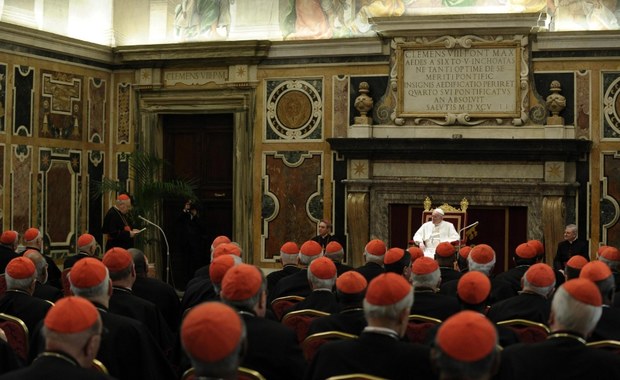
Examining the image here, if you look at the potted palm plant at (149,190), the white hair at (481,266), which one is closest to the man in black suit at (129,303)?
the white hair at (481,266)

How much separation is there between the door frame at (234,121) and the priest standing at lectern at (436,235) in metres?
3.86

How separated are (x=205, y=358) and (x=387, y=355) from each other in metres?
1.22

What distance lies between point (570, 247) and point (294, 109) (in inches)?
218

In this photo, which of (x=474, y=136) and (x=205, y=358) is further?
(x=474, y=136)

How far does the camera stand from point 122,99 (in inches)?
680

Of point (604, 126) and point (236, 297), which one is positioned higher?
point (604, 126)

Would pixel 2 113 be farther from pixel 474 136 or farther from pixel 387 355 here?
pixel 387 355

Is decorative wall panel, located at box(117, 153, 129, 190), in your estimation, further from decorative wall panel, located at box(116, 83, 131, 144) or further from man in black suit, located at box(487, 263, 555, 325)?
man in black suit, located at box(487, 263, 555, 325)

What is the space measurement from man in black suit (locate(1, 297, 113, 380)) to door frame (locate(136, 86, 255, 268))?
1252 centimetres

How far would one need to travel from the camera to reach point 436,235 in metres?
13.7

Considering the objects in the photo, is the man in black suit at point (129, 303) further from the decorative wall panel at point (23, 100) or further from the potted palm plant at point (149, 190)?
the decorative wall panel at point (23, 100)

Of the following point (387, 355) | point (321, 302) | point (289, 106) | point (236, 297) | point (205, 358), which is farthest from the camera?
point (289, 106)

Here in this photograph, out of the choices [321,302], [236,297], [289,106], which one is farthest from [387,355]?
[289,106]

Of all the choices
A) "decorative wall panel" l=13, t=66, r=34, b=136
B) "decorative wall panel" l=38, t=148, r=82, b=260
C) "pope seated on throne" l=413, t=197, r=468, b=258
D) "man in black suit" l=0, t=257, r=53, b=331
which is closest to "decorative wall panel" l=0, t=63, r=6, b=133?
"decorative wall panel" l=13, t=66, r=34, b=136
